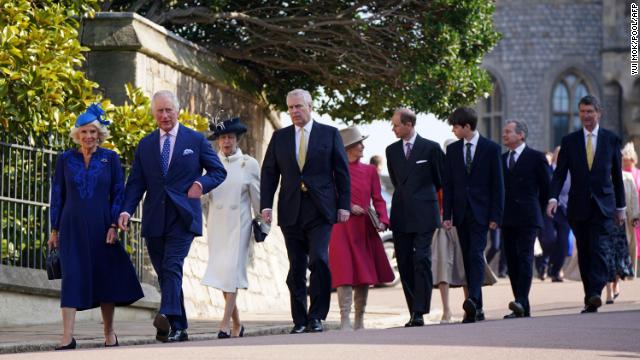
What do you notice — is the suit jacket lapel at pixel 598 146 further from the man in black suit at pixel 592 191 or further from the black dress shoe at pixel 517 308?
the black dress shoe at pixel 517 308

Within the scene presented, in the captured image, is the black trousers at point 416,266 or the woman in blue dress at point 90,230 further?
the black trousers at point 416,266

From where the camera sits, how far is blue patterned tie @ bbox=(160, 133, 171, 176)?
476 inches

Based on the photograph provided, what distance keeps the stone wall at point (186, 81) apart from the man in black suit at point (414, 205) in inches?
133

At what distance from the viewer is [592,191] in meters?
14.7

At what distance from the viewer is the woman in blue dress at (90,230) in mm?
11766

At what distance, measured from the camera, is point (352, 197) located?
14.3 meters

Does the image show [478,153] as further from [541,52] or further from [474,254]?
[541,52]

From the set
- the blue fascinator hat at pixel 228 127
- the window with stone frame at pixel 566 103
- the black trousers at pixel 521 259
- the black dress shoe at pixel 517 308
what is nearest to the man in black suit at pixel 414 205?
the black dress shoe at pixel 517 308

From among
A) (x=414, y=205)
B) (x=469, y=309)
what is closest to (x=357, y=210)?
(x=414, y=205)

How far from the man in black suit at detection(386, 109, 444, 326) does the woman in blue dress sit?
2879mm

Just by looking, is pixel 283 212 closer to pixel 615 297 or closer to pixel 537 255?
pixel 615 297

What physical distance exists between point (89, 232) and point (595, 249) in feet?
16.5

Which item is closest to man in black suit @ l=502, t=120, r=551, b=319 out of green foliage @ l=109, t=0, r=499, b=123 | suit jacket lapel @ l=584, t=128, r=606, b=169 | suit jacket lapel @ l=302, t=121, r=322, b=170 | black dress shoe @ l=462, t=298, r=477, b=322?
suit jacket lapel @ l=584, t=128, r=606, b=169

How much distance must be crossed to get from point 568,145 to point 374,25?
6.38 metres
